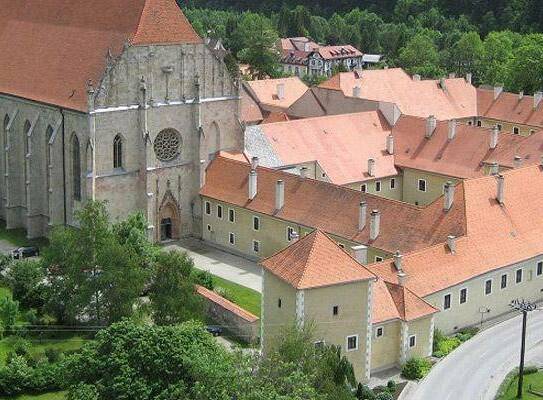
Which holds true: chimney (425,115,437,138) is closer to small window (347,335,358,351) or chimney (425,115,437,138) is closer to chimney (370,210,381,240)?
chimney (370,210,381,240)

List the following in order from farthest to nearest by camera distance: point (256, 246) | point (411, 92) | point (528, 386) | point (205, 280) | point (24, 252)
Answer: point (411, 92), point (256, 246), point (24, 252), point (205, 280), point (528, 386)

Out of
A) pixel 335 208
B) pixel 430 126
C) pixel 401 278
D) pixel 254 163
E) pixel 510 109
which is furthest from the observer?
pixel 510 109

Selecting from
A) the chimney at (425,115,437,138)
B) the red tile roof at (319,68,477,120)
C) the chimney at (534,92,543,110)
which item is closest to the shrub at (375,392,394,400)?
the chimney at (425,115,437,138)

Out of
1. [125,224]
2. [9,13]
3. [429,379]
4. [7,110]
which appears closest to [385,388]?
[429,379]

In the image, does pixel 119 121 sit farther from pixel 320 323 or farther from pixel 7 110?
pixel 320 323

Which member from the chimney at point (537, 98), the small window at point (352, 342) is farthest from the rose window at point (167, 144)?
the chimney at point (537, 98)

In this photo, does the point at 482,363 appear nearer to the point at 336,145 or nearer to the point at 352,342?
the point at 352,342

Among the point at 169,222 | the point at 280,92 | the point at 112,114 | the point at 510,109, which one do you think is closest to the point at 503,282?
the point at 169,222
